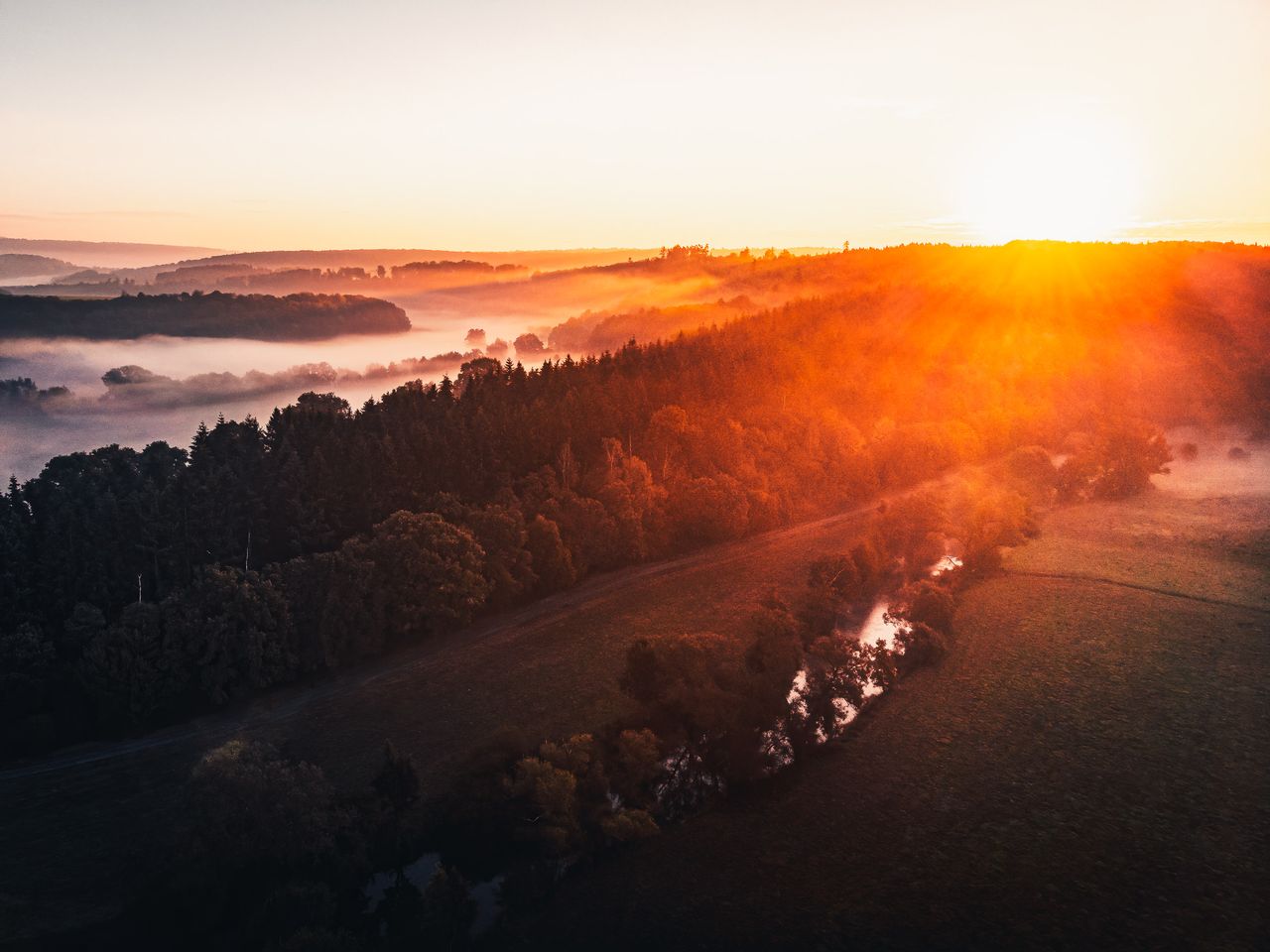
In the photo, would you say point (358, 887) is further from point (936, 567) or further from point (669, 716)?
point (936, 567)

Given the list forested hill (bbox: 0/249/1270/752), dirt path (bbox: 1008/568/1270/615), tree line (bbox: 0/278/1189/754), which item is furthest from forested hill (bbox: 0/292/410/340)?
dirt path (bbox: 1008/568/1270/615)

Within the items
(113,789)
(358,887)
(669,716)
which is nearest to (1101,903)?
(669,716)

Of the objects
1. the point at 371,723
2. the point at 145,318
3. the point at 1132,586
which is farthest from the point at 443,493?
the point at 145,318

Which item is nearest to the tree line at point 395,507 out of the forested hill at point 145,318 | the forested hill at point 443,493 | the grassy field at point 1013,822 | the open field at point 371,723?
the forested hill at point 443,493

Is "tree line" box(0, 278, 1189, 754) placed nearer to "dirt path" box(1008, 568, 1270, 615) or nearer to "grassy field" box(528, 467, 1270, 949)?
"dirt path" box(1008, 568, 1270, 615)

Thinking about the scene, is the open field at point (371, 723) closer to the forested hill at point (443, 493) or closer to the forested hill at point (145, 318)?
the forested hill at point (443, 493)

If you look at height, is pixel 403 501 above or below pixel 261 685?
above
